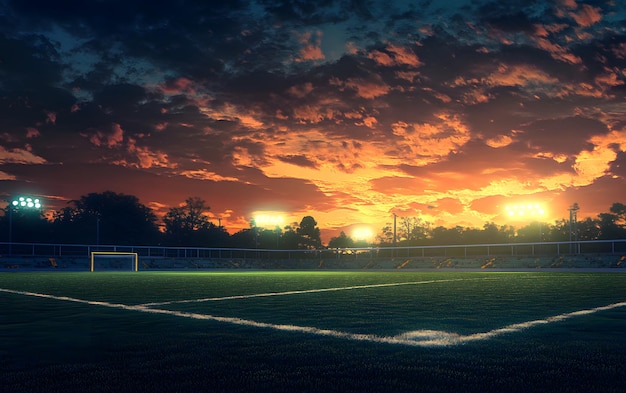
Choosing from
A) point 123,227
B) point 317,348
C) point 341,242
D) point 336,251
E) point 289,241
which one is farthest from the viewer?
point 341,242

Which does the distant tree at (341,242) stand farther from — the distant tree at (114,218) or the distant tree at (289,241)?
the distant tree at (114,218)

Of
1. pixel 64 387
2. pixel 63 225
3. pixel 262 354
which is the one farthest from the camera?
pixel 63 225

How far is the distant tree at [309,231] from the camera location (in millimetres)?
110625

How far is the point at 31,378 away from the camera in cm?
334

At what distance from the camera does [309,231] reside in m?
112

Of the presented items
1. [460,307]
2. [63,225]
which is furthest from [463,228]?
[460,307]

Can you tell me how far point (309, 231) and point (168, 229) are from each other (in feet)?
92.4

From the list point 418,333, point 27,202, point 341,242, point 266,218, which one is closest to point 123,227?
point 266,218

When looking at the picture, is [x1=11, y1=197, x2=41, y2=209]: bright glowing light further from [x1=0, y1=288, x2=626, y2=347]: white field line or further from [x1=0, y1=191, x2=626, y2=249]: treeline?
[x1=0, y1=288, x2=626, y2=347]: white field line

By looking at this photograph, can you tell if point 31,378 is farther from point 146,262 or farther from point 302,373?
point 146,262

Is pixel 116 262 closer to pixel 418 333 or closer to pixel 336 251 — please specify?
pixel 336 251

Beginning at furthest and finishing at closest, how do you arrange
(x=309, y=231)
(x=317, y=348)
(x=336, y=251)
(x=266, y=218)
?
1. (x=309, y=231)
2. (x=266, y=218)
3. (x=336, y=251)
4. (x=317, y=348)

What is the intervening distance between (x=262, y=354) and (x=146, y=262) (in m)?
43.7

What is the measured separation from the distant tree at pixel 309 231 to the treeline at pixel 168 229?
3.64m
